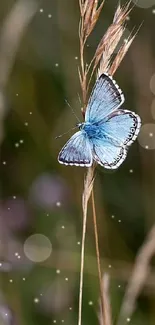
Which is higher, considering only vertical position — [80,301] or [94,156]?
[94,156]

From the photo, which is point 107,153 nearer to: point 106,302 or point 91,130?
point 91,130

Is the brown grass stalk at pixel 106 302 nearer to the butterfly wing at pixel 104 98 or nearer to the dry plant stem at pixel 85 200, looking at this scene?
the dry plant stem at pixel 85 200

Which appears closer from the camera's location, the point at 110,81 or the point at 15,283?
the point at 110,81

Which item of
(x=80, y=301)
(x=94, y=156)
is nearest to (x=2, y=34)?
(x=94, y=156)

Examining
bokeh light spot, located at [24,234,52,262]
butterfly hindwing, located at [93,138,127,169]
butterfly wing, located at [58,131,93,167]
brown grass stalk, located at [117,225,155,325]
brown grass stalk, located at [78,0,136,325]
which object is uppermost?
brown grass stalk, located at [78,0,136,325]

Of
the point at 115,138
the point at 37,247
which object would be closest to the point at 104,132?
the point at 115,138

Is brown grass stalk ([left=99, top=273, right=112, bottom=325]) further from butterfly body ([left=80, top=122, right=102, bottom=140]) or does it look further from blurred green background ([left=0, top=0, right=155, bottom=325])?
butterfly body ([left=80, top=122, right=102, bottom=140])

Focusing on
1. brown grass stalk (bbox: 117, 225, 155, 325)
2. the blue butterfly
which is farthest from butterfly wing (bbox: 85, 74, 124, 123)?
brown grass stalk (bbox: 117, 225, 155, 325)

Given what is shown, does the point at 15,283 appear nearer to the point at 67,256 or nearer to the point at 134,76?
the point at 67,256
